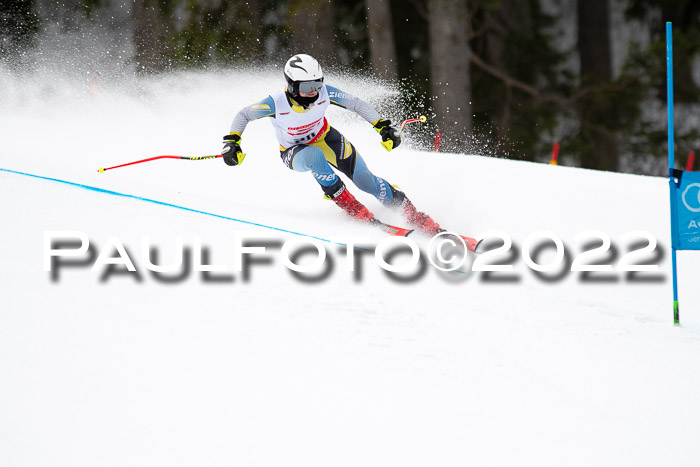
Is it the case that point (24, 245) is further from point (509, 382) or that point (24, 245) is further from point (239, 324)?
point (509, 382)

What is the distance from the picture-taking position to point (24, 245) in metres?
3.92

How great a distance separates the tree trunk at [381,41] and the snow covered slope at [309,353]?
25.3 ft

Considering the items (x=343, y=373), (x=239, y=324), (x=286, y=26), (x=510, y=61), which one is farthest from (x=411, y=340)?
(x=510, y=61)

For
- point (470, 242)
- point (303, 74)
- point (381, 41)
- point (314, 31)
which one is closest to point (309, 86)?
point (303, 74)

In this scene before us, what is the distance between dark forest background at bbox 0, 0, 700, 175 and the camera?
12.8 metres

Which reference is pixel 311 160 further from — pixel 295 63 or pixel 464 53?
pixel 464 53

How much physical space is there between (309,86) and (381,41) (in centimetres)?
823

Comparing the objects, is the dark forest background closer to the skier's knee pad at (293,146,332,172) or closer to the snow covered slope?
the skier's knee pad at (293,146,332,172)

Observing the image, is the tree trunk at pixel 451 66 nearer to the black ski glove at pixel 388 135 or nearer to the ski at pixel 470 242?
the black ski glove at pixel 388 135

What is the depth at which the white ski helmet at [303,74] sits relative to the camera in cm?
503

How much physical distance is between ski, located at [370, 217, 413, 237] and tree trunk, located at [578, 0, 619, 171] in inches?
416

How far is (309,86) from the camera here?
5086 mm

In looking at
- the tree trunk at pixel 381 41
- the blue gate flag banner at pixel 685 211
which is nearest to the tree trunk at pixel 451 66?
the tree trunk at pixel 381 41

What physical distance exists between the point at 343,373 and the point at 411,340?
18.4 inches
